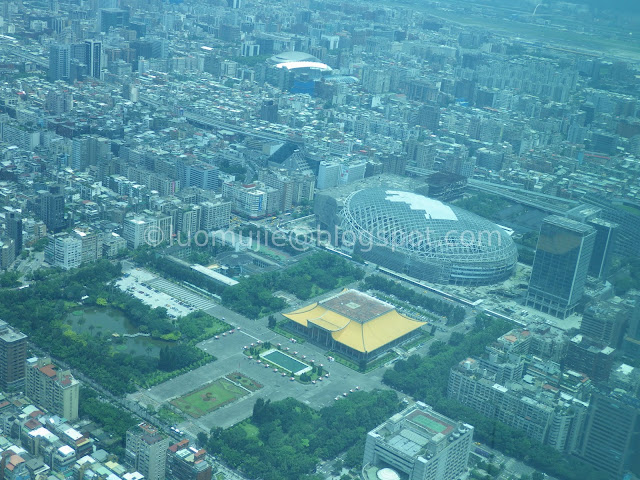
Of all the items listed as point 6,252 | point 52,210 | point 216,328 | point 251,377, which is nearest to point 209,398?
point 251,377

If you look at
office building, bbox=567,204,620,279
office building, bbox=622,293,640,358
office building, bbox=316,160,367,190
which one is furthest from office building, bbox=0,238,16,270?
office building, bbox=622,293,640,358

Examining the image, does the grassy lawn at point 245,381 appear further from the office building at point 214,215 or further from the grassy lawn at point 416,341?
the office building at point 214,215

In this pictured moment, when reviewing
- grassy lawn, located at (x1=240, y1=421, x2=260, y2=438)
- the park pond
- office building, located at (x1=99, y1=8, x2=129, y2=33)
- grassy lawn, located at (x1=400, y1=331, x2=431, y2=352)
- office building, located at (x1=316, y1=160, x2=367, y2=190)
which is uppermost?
office building, located at (x1=99, y1=8, x2=129, y2=33)

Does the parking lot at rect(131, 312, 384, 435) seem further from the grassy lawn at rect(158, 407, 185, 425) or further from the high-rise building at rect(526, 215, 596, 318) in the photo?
the high-rise building at rect(526, 215, 596, 318)

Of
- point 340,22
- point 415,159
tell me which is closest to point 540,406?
point 415,159

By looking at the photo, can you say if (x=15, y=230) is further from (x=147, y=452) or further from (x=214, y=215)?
(x=147, y=452)
